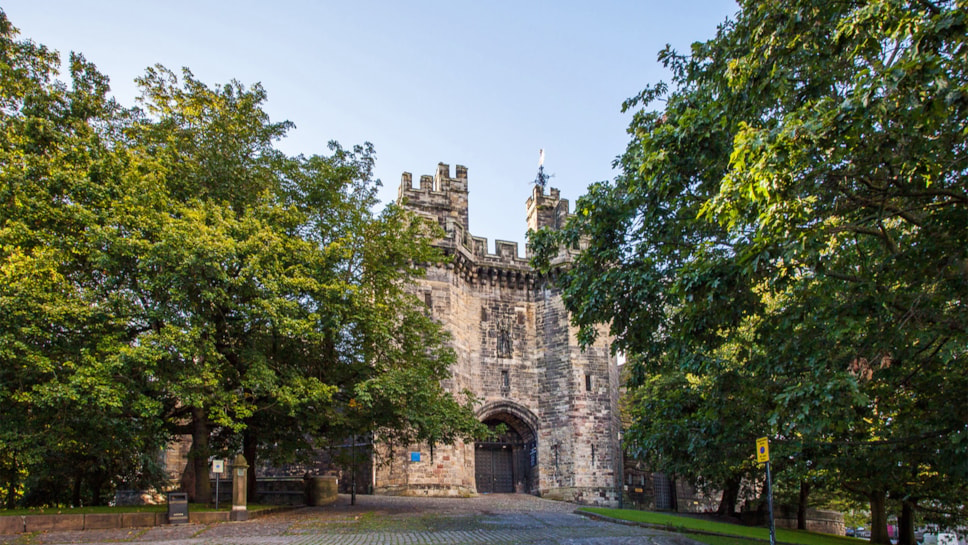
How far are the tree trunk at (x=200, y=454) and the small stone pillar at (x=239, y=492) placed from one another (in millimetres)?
1916

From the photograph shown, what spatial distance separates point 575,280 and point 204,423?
438 inches

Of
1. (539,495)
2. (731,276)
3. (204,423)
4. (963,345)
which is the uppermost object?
(731,276)

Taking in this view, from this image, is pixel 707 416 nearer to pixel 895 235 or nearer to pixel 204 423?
pixel 895 235

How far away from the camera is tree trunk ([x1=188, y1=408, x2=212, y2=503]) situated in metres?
17.3

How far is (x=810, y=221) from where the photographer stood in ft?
28.7

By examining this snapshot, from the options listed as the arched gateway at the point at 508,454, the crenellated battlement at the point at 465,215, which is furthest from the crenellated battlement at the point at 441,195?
the arched gateway at the point at 508,454

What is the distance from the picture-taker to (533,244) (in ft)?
42.5

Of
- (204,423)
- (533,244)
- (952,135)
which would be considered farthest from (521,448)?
(952,135)

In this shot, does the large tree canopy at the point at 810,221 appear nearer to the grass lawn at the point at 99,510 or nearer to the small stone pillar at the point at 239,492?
the small stone pillar at the point at 239,492

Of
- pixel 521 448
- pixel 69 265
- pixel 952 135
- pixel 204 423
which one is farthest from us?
pixel 521 448

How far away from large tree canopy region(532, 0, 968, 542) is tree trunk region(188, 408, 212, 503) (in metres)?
10.5

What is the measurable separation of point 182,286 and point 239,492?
16.9 feet

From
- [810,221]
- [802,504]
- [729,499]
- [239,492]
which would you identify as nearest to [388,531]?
[239,492]

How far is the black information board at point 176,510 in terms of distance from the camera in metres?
14.5
